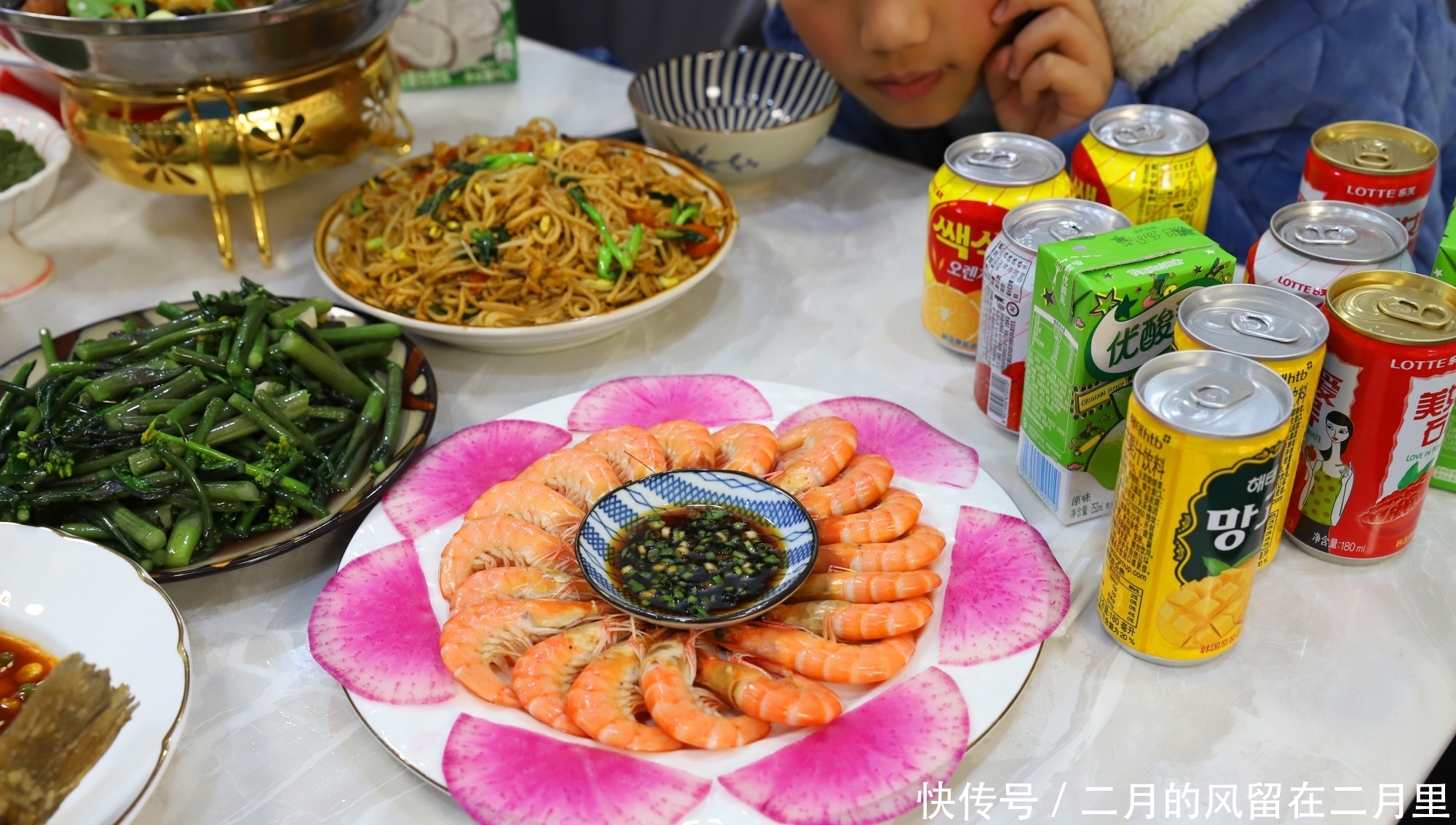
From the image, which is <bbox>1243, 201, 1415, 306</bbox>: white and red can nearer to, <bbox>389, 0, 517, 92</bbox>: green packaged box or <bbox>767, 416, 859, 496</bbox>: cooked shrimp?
<bbox>767, 416, 859, 496</bbox>: cooked shrimp

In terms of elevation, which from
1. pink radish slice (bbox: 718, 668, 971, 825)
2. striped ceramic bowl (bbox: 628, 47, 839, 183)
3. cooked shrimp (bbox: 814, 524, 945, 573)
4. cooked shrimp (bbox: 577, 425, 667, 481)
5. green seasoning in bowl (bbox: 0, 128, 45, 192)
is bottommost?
pink radish slice (bbox: 718, 668, 971, 825)

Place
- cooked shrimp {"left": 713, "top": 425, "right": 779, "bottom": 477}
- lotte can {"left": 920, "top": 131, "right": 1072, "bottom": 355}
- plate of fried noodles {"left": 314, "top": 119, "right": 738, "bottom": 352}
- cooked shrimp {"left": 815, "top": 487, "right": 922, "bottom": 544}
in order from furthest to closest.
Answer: plate of fried noodles {"left": 314, "top": 119, "right": 738, "bottom": 352} < lotte can {"left": 920, "top": 131, "right": 1072, "bottom": 355} < cooked shrimp {"left": 713, "top": 425, "right": 779, "bottom": 477} < cooked shrimp {"left": 815, "top": 487, "right": 922, "bottom": 544}

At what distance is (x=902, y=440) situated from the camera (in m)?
1.62

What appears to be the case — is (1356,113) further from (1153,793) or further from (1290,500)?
(1153,793)

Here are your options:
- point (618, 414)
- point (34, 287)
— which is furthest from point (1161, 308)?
point (34, 287)

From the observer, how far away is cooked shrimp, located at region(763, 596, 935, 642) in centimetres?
128

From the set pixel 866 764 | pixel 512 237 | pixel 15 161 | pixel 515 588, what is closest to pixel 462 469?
pixel 515 588

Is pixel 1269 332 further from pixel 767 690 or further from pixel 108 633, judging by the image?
pixel 108 633

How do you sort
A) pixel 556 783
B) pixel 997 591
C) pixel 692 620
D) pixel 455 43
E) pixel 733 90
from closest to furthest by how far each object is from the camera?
pixel 556 783 → pixel 692 620 → pixel 997 591 → pixel 733 90 → pixel 455 43

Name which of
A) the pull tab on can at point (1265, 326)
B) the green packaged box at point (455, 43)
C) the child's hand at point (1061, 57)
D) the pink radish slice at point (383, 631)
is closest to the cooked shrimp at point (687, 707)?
the pink radish slice at point (383, 631)

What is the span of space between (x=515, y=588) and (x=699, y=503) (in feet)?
0.88

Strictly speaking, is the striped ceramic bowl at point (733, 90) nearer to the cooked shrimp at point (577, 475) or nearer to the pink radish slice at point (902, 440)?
the pink radish slice at point (902, 440)

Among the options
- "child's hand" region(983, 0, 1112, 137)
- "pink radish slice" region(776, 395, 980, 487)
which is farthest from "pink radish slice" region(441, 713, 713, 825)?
"child's hand" region(983, 0, 1112, 137)

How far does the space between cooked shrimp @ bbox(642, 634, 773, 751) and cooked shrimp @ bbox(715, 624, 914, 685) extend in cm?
7
